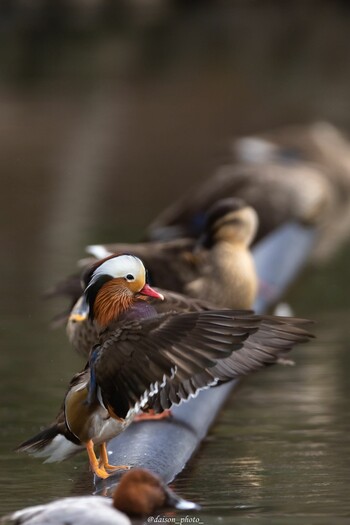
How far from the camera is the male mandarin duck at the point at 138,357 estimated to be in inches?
214

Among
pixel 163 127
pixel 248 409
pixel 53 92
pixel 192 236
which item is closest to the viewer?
pixel 248 409

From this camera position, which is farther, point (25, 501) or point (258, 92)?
point (258, 92)

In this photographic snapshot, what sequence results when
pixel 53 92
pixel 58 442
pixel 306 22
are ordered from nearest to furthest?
1. pixel 58 442
2. pixel 53 92
3. pixel 306 22

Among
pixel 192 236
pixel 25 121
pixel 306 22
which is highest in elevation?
pixel 306 22

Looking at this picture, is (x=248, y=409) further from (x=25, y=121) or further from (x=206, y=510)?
(x=25, y=121)

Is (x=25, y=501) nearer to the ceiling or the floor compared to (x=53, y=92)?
nearer to the floor

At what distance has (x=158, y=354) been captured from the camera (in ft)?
17.9

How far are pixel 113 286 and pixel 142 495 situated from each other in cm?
120

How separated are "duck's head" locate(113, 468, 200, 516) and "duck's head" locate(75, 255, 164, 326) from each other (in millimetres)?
1114

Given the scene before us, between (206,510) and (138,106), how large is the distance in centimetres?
1718

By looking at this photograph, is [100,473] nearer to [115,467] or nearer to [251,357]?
[115,467]

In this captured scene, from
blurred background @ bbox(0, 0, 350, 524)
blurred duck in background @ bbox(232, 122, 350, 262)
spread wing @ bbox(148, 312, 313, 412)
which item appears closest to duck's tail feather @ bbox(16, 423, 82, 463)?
blurred background @ bbox(0, 0, 350, 524)

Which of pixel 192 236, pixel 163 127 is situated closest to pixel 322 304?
pixel 192 236

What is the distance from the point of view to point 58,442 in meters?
5.86
